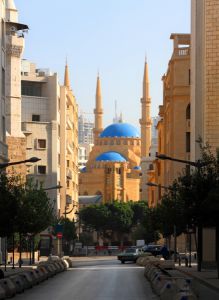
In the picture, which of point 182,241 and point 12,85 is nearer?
point 182,241

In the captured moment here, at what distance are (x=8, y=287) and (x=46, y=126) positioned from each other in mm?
87365

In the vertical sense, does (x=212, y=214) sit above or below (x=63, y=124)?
below

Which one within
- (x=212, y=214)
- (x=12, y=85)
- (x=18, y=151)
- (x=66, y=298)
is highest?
(x=12, y=85)

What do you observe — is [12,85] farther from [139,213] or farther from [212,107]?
[139,213]

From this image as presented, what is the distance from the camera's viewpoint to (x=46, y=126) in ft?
383

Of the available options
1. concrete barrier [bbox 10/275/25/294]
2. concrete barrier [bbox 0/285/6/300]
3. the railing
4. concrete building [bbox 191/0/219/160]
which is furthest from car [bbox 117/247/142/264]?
concrete barrier [bbox 0/285/6/300]

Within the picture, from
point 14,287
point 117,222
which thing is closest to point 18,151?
point 14,287


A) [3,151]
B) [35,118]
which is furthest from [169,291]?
[35,118]

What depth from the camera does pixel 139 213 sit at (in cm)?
18362

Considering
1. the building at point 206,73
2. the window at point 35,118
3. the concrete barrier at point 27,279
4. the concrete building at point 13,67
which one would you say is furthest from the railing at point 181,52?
the concrete barrier at point 27,279

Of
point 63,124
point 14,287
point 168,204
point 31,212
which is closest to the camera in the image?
point 14,287

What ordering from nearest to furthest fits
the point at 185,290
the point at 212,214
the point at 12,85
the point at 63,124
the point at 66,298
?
the point at 185,290 → the point at 66,298 → the point at 212,214 → the point at 12,85 → the point at 63,124

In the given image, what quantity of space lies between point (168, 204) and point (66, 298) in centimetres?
3819

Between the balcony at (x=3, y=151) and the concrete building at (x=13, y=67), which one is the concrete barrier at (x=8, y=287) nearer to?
the balcony at (x=3, y=151)
